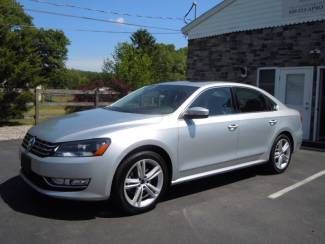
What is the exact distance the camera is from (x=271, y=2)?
13258 mm

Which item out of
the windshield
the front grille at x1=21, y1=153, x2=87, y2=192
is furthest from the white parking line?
the front grille at x1=21, y1=153, x2=87, y2=192

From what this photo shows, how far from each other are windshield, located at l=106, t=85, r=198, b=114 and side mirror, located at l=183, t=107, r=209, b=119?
0.19m

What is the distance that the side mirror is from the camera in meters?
5.35

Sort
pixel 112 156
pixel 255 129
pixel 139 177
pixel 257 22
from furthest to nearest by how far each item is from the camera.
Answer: pixel 257 22
pixel 255 129
pixel 139 177
pixel 112 156

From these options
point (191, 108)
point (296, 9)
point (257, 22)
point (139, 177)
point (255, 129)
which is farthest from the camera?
point (257, 22)

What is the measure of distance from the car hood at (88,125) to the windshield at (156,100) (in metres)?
0.27

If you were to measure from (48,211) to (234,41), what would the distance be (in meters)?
10.8

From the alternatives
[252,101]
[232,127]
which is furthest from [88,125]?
[252,101]

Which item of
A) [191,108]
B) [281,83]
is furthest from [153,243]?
[281,83]

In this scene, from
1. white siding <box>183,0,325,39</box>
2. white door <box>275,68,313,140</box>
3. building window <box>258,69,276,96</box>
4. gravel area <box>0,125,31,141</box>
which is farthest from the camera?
building window <box>258,69,276,96</box>

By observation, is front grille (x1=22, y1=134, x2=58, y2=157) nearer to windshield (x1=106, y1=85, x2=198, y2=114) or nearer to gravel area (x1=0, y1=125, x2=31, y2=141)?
windshield (x1=106, y1=85, x2=198, y2=114)

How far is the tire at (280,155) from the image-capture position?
706 cm

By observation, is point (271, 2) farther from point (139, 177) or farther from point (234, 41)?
point (139, 177)

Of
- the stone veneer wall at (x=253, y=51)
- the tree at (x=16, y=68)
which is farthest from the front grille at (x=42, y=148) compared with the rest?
the tree at (x=16, y=68)
